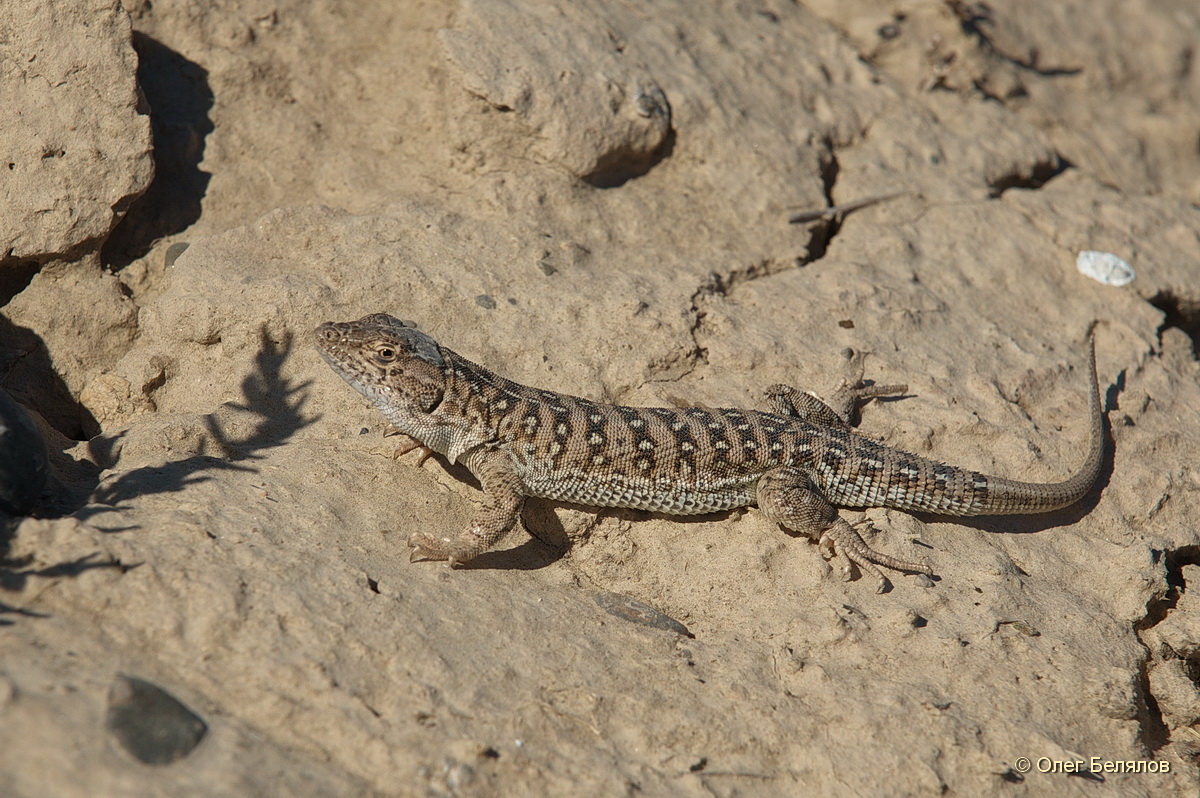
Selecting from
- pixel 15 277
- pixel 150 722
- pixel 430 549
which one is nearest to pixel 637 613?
pixel 430 549

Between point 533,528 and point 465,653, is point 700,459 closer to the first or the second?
point 533,528

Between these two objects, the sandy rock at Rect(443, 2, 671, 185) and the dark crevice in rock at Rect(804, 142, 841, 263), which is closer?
the sandy rock at Rect(443, 2, 671, 185)

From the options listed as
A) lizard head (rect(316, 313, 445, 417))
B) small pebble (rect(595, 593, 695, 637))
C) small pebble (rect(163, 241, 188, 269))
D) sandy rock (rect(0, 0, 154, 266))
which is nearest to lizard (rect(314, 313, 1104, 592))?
lizard head (rect(316, 313, 445, 417))

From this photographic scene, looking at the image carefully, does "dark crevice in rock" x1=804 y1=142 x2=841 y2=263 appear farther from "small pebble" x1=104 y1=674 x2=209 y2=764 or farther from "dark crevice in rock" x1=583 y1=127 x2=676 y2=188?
"small pebble" x1=104 y1=674 x2=209 y2=764

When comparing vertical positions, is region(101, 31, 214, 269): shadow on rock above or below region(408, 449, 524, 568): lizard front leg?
above

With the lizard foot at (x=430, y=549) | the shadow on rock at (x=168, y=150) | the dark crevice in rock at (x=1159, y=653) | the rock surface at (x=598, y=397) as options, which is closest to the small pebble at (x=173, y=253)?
the rock surface at (x=598, y=397)
